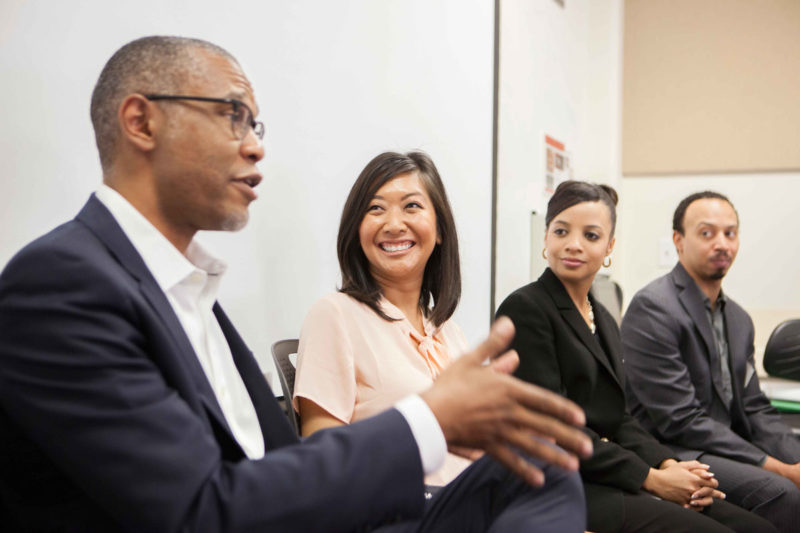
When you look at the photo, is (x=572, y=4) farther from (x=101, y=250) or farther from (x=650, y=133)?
(x=101, y=250)

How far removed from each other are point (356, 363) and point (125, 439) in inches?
35.2

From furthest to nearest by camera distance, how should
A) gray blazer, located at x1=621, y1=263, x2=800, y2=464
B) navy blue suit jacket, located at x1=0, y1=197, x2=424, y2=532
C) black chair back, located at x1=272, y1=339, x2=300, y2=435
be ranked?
gray blazer, located at x1=621, y1=263, x2=800, y2=464, black chair back, located at x1=272, y1=339, x2=300, y2=435, navy blue suit jacket, located at x1=0, y1=197, x2=424, y2=532

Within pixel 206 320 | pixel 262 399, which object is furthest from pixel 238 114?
pixel 262 399

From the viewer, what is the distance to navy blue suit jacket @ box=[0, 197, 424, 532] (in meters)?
0.73

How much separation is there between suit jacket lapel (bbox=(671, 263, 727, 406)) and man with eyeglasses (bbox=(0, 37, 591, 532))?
5.28 feet

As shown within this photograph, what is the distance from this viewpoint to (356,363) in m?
1.60

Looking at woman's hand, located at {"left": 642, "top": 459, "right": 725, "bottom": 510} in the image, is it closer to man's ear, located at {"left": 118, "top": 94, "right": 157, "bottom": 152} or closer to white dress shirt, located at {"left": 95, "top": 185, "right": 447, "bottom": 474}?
white dress shirt, located at {"left": 95, "top": 185, "right": 447, "bottom": 474}

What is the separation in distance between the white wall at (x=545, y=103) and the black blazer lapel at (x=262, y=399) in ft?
7.54

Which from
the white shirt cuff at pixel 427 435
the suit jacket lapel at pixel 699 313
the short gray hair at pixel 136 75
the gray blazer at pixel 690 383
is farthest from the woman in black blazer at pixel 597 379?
the short gray hair at pixel 136 75

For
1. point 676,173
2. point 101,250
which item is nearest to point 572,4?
point 676,173

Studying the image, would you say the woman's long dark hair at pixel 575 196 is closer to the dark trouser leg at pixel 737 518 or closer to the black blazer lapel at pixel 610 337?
the black blazer lapel at pixel 610 337

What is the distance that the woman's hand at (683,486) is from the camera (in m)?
1.88

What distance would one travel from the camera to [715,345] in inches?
96.9

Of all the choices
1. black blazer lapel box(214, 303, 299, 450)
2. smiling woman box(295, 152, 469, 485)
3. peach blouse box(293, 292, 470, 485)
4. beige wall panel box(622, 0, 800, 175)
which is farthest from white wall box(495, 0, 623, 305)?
black blazer lapel box(214, 303, 299, 450)
